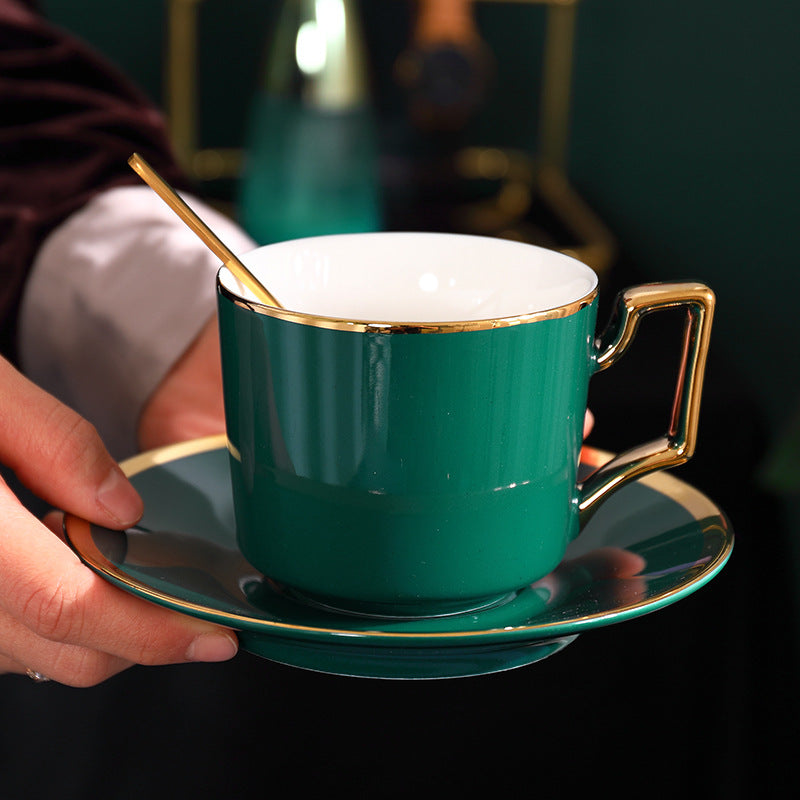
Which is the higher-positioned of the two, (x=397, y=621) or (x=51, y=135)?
(x=51, y=135)

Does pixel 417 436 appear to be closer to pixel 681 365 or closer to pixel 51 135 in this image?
pixel 681 365

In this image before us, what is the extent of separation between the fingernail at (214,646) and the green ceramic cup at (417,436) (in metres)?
0.03

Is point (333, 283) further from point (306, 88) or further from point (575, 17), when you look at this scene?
point (575, 17)

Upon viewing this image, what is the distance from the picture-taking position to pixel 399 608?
31 cm

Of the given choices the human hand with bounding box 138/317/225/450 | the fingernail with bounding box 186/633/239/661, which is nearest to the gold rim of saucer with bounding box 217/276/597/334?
the fingernail with bounding box 186/633/239/661

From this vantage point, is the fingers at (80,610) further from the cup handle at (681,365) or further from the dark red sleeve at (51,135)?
the dark red sleeve at (51,135)

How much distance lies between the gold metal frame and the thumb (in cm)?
59

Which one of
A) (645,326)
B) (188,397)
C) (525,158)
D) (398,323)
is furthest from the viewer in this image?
(525,158)

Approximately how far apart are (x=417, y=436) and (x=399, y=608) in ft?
0.20

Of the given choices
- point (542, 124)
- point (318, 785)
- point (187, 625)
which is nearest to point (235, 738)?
point (318, 785)

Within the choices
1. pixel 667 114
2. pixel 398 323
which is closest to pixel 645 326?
pixel 667 114

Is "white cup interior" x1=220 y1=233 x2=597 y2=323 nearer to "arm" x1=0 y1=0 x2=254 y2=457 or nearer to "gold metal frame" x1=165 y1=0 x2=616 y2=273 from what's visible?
"arm" x1=0 y1=0 x2=254 y2=457

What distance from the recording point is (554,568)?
33 centimetres

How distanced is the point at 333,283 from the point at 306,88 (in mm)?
470
